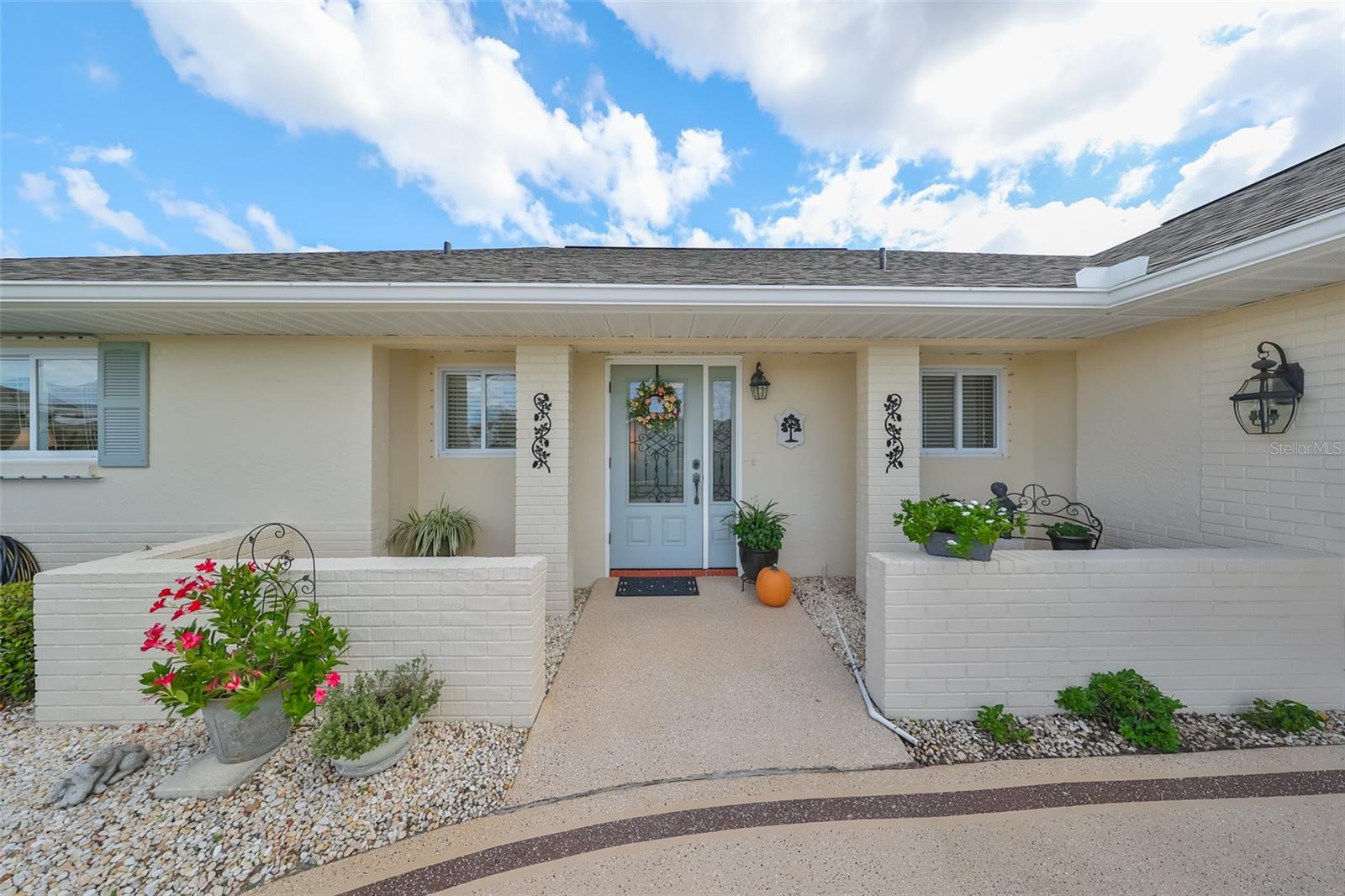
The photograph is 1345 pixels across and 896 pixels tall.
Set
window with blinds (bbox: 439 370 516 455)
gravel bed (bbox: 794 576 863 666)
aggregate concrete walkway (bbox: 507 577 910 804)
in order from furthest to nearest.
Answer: window with blinds (bbox: 439 370 516 455) → gravel bed (bbox: 794 576 863 666) → aggregate concrete walkway (bbox: 507 577 910 804)

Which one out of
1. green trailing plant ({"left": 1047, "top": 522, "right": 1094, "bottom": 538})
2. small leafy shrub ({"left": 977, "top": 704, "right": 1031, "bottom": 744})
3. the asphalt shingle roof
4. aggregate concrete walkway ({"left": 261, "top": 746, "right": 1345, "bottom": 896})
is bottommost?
aggregate concrete walkway ({"left": 261, "top": 746, "right": 1345, "bottom": 896})

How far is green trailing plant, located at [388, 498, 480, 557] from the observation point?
4324 mm

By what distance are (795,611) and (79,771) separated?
4.39 metres

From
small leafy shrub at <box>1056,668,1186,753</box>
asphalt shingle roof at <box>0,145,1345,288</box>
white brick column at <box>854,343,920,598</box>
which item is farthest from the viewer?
white brick column at <box>854,343,920,598</box>

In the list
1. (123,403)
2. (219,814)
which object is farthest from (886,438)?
(123,403)

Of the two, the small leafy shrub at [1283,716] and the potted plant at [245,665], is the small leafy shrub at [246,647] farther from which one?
the small leafy shrub at [1283,716]

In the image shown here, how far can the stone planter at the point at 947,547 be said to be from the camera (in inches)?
104

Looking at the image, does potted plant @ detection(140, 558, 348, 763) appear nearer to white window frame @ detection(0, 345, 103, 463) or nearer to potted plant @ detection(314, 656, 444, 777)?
potted plant @ detection(314, 656, 444, 777)

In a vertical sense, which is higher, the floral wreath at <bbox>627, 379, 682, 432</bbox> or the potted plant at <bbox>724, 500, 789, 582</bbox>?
the floral wreath at <bbox>627, 379, 682, 432</bbox>

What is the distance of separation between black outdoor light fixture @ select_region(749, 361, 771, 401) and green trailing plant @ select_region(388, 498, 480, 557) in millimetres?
3296

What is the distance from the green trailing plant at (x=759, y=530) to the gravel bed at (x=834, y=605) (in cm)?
52

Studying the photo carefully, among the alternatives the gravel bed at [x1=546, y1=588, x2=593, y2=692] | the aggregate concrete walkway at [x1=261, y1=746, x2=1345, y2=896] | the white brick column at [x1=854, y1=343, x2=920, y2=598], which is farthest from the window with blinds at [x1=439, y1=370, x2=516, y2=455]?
the white brick column at [x1=854, y1=343, x2=920, y2=598]

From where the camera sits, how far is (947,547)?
8.92ft

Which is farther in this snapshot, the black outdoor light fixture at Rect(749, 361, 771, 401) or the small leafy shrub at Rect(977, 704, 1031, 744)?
the black outdoor light fixture at Rect(749, 361, 771, 401)
